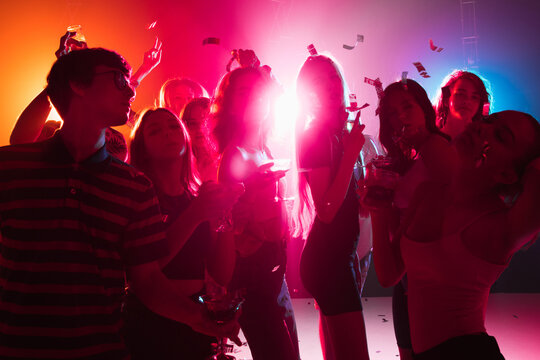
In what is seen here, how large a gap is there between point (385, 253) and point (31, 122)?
1.88m

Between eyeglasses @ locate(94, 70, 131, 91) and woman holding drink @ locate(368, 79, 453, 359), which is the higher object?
eyeglasses @ locate(94, 70, 131, 91)

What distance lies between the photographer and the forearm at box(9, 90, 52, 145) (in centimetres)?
215

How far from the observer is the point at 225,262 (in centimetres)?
189

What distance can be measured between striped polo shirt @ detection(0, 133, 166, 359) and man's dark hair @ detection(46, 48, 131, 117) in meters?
0.17

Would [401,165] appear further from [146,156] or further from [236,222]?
[146,156]

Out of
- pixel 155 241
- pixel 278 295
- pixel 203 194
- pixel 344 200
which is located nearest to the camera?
pixel 155 241

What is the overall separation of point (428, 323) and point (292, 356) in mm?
753

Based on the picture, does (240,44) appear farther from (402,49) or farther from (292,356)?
(292,356)

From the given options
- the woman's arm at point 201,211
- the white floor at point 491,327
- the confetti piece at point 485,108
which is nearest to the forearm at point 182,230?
the woman's arm at point 201,211

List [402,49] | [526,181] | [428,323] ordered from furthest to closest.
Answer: [402,49] < [428,323] < [526,181]

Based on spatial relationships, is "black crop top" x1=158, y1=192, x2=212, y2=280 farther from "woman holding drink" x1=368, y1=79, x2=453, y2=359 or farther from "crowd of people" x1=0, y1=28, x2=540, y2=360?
"woman holding drink" x1=368, y1=79, x2=453, y2=359

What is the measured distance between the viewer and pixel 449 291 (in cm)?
132

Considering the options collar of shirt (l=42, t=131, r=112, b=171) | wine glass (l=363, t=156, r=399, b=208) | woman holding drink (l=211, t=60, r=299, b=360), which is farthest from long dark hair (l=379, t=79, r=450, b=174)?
collar of shirt (l=42, t=131, r=112, b=171)

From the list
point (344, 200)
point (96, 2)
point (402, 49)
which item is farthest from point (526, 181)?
point (96, 2)
